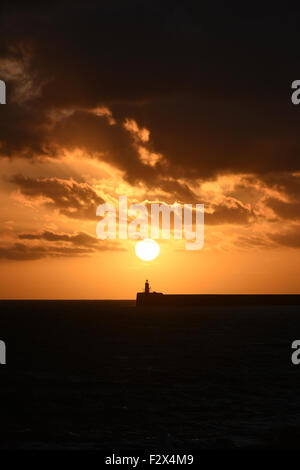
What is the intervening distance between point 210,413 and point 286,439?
711 centimetres

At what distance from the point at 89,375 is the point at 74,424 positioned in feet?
63.6

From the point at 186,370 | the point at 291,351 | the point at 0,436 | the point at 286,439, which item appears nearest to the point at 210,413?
the point at 286,439

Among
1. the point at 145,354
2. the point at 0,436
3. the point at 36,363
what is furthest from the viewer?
the point at 145,354

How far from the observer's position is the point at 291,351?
239ft

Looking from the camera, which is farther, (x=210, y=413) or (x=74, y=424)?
(x=210, y=413)

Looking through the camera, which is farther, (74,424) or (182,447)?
(74,424)

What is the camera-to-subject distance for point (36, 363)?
201ft

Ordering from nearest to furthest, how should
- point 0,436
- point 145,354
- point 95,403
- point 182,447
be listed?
point 182,447 < point 0,436 < point 95,403 < point 145,354

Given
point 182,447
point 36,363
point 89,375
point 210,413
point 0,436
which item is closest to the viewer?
point 182,447

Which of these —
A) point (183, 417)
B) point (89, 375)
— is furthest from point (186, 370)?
point (183, 417)
